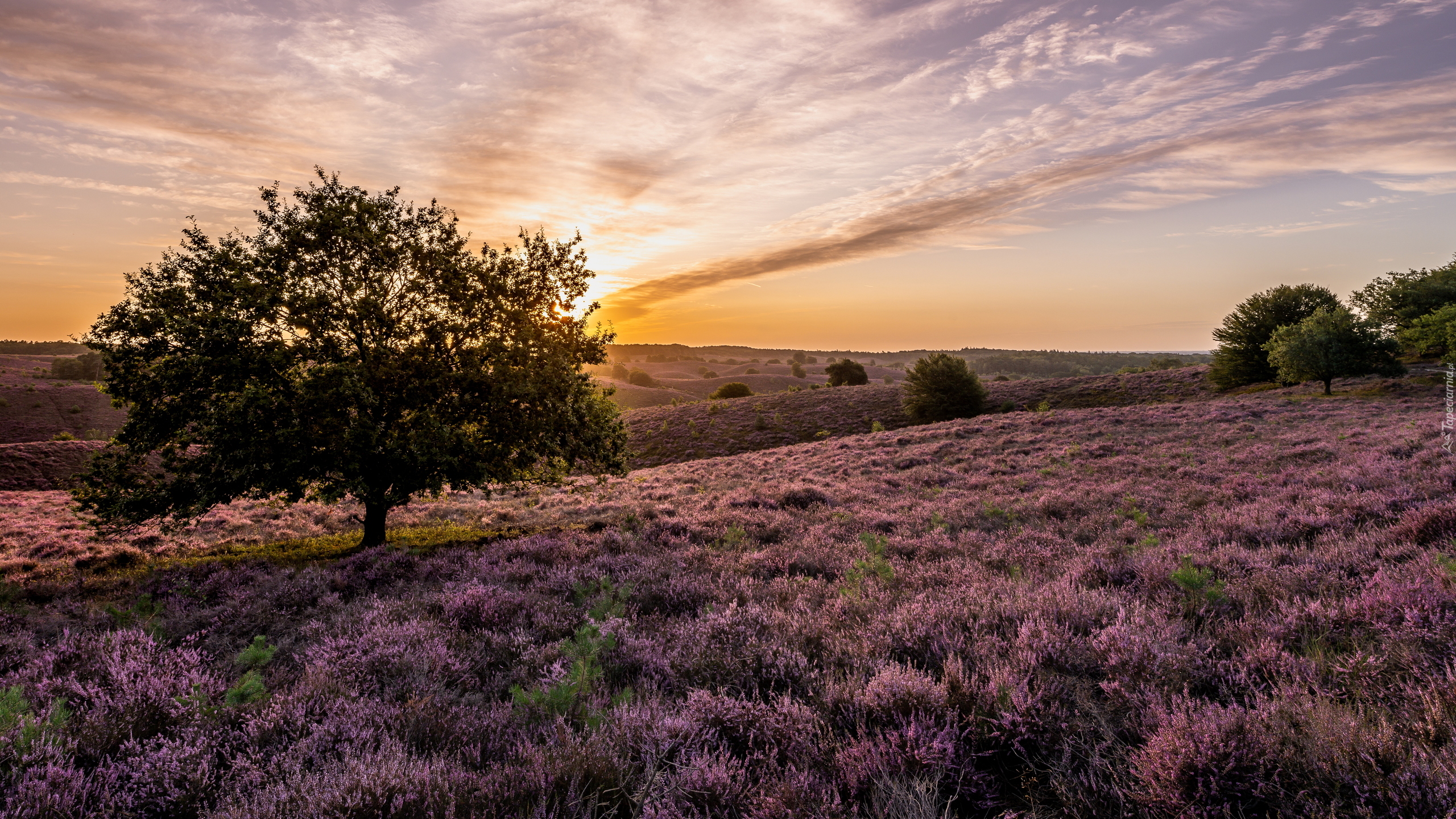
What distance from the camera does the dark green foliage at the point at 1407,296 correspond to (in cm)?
4478

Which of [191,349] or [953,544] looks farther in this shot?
[191,349]

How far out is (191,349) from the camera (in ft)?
33.6

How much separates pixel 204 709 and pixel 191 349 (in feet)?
30.4

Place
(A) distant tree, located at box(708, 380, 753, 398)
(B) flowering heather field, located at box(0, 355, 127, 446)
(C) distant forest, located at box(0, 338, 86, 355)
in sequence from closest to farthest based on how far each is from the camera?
(B) flowering heather field, located at box(0, 355, 127, 446)
(A) distant tree, located at box(708, 380, 753, 398)
(C) distant forest, located at box(0, 338, 86, 355)

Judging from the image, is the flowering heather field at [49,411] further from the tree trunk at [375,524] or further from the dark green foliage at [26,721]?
the dark green foliage at [26,721]

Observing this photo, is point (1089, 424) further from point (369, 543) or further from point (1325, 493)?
point (369, 543)

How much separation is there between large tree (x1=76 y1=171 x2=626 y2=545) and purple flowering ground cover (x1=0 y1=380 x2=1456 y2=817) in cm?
186

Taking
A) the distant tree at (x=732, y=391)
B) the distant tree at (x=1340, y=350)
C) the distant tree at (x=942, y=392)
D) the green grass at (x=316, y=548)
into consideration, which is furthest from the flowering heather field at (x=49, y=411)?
the distant tree at (x=1340, y=350)

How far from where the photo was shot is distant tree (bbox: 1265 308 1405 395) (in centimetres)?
3441

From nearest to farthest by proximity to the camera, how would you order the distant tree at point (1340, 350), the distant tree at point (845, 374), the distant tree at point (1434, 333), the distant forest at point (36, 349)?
the distant tree at point (1340, 350)
the distant tree at point (1434, 333)
the distant tree at point (845, 374)
the distant forest at point (36, 349)

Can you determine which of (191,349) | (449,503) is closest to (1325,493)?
(191,349)

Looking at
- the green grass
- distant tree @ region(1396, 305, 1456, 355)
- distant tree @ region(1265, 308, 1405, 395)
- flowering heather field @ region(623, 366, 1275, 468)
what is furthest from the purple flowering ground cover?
distant tree @ region(1396, 305, 1456, 355)

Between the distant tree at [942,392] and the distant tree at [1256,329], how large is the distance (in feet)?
64.6

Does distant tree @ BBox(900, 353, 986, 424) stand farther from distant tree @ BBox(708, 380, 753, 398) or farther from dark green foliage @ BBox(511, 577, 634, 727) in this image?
dark green foliage @ BBox(511, 577, 634, 727)
